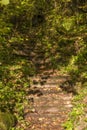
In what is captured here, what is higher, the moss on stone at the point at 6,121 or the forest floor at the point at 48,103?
the moss on stone at the point at 6,121

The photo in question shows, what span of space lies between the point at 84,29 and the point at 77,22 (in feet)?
3.07

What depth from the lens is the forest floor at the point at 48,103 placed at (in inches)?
352

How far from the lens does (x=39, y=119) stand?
30.1ft

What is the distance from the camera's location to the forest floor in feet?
29.3

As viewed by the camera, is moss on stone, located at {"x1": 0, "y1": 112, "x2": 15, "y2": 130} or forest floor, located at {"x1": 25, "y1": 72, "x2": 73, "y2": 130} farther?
forest floor, located at {"x1": 25, "y1": 72, "x2": 73, "y2": 130}

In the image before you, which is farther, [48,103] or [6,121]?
[48,103]

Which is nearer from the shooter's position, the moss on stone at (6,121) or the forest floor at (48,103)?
the moss on stone at (6,121)

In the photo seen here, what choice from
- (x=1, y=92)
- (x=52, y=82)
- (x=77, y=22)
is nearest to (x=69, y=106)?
(x=52, y=82)

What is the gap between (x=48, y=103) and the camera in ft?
33.0

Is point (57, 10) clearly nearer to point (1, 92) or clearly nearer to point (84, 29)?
point (84, 29)

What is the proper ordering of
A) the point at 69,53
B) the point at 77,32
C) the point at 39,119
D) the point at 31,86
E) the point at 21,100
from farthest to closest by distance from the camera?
the point at 77,32, the point at 69,53, the point at 31,86, the point at 21,100, the point at 39,119

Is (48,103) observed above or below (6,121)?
below

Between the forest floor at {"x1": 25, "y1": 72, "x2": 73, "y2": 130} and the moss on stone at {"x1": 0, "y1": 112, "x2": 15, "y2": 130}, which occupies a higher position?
the moss on stone at {"x1": 0, "y1": 112, "x2": 15, "y2": 130}

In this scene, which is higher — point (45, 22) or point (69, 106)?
point (45, 22)
